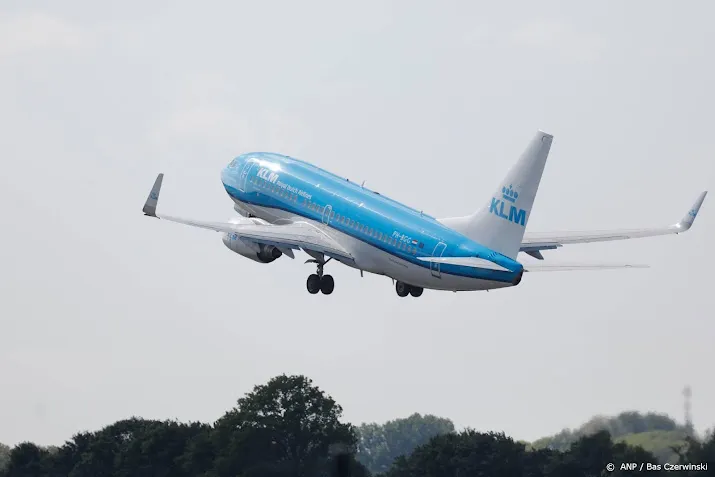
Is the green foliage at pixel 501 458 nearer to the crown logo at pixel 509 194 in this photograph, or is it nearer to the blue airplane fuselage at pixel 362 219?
the blue airplane fuselage at pixel 362 219

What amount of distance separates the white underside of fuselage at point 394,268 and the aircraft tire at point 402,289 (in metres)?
4.31

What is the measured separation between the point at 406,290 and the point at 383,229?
7.77m

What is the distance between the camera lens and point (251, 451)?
367 feet

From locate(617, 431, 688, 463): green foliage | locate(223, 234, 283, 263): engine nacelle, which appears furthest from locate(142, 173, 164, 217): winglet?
locate(617, 431, 688, 463): green foliage

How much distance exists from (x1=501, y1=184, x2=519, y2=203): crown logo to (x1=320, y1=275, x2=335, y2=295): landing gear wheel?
61.2 ft

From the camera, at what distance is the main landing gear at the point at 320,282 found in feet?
379

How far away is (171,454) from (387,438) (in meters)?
75.9

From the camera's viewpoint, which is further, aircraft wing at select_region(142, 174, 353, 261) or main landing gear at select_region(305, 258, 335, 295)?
main landing gear at select_region(305, 258, 335, 295)

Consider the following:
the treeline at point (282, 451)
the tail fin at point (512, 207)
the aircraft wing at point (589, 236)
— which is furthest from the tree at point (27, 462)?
the tail fin at point (512, 207)

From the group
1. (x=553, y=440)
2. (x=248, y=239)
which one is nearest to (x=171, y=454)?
(x=248, y=239)

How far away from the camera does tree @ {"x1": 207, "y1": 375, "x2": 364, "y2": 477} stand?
109m

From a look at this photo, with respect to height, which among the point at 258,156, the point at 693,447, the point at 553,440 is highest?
the point at 258,156

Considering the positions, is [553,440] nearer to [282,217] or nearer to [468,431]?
[468,431]

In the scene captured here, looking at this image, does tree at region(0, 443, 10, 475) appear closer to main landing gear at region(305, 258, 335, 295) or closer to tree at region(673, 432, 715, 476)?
main landing gear at region(305, 258, 335, 295)
